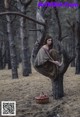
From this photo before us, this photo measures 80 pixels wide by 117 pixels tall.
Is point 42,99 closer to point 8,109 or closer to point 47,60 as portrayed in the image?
point 47,60

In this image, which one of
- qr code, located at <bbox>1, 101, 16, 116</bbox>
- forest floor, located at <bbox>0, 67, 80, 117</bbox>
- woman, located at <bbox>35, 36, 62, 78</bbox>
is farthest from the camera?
woman, located at <bbox>35, 36, 62, 78</bbox>

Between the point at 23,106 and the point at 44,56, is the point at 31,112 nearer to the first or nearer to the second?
the point at 23,106

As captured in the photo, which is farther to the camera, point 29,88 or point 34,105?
point 29,88

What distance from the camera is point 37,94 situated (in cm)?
1184

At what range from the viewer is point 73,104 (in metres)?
10.3

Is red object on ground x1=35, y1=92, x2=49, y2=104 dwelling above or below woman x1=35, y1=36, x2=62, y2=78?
below

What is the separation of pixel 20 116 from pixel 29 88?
327 cm

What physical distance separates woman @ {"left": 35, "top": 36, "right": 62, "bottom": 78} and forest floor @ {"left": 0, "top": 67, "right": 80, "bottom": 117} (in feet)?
3.63

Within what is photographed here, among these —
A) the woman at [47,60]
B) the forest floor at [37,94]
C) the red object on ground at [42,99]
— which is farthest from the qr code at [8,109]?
the woman at [47,60]

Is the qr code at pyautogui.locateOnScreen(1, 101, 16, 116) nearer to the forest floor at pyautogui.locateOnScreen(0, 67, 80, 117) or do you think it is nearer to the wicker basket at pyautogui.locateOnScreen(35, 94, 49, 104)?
the forest floor at pyautogui.locateOnScreen(0, 67, 80, 117)

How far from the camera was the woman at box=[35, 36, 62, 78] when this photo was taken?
10.6m

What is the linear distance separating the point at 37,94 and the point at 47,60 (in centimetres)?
183

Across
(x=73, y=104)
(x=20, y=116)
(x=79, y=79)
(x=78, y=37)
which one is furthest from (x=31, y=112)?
(x=78, y=37)

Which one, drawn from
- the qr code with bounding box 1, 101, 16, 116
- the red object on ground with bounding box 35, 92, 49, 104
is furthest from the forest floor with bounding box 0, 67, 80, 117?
the qr code with bounding box 1, 101, 16, 116
